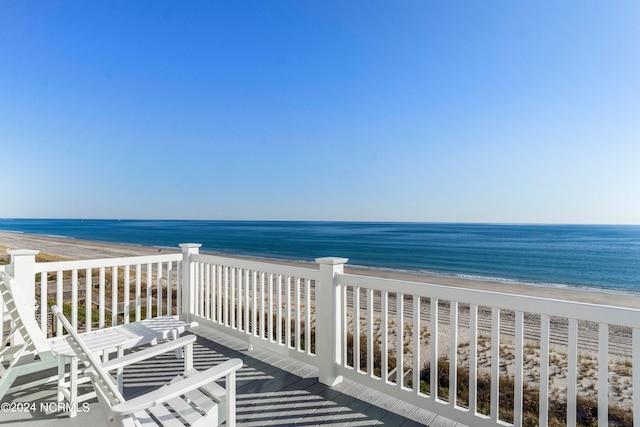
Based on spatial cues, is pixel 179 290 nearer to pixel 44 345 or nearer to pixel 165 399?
pixel 44 345

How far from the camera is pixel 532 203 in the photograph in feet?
104

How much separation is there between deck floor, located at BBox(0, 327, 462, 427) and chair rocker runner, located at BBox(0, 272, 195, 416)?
0.17 metres

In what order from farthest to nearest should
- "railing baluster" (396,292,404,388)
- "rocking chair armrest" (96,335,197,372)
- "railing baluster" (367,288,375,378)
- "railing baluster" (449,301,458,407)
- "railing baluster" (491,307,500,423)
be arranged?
1. "railing baluster" (367,288,375,378)
2. "railing baluster" (396,292,404,388)
3. "railing baluster" (449,301,458,407)
4. "railing baluster" (491,307,500,423)
5. "rocking chair armrest" (96,335,197,372)

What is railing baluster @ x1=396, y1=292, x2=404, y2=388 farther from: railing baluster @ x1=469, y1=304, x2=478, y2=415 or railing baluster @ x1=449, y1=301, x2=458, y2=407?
railing baluster @ x1=469, y1=304, x2=478, y2=415

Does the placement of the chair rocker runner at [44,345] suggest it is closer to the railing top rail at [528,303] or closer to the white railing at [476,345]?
the white railing at [476,345]

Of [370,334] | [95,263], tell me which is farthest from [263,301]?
[95,263]

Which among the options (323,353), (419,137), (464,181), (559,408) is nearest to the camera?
(323,353)

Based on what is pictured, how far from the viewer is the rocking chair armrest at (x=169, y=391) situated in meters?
1.12

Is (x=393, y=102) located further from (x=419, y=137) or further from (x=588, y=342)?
(x=588, y=342)

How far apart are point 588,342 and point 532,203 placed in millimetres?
29494

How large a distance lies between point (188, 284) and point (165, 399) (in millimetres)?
2870

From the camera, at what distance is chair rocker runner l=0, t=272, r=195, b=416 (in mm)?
2084

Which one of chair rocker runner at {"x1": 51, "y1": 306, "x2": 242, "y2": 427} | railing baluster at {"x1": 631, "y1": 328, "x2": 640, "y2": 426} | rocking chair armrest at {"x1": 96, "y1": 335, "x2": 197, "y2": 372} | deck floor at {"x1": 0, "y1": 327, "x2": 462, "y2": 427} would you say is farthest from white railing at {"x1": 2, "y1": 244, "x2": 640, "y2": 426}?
chair rocker runner at {"x1": 51, "y1": 306, "x2": 242, "y2": 427}

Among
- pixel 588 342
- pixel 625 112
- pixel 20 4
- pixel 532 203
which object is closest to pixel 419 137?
pixel 625 112
